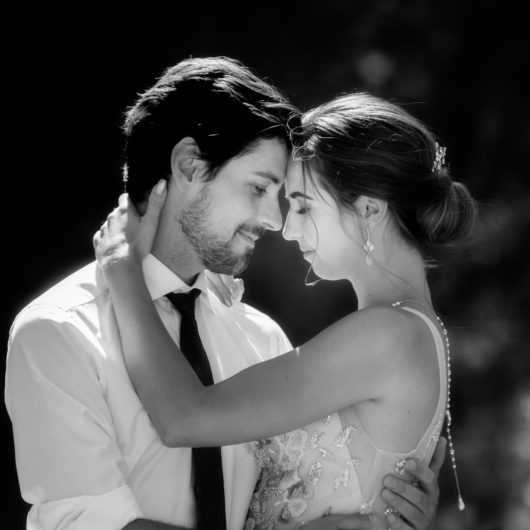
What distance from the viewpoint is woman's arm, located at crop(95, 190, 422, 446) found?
6.46 ft

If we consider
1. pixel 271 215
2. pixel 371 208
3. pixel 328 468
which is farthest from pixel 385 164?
pixel 328 468

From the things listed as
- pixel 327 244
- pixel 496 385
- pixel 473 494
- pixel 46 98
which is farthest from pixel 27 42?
pixel 473 494

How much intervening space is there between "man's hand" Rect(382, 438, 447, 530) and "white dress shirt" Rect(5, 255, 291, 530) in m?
0.35

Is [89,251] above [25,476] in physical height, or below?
below

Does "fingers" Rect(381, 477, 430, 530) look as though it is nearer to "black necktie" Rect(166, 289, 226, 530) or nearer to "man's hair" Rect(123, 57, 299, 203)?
"black necktie" Rect(166, 289, 226, 530)

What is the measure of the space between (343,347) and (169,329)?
1.43ft

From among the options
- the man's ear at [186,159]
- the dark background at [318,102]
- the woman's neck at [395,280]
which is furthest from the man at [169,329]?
the dark background at [318,102]

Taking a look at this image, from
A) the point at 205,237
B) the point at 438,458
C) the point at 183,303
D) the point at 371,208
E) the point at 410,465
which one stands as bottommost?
the point at 438,458

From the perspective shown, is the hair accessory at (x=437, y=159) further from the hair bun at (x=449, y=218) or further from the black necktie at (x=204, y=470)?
the black necktie at (x=204, y=470)

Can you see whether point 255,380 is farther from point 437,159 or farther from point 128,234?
point 437,159

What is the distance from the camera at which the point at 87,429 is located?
1.93 metres

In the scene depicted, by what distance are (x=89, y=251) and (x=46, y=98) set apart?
59 centimetres

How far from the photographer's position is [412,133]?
7.18 feet

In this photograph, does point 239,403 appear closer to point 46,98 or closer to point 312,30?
point 46,98
